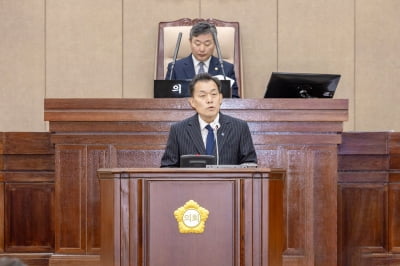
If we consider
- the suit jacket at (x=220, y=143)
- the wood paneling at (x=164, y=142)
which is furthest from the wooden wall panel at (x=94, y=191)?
the suit jacket at (x=220, y=143)

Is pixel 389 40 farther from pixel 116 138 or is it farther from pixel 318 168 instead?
pixel 116 138

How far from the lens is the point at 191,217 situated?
2.90 m

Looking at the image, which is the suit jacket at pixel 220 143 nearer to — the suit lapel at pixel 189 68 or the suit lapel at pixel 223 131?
the suit lapel at pixel 223 131

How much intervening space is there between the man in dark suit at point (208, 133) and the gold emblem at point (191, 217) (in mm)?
607

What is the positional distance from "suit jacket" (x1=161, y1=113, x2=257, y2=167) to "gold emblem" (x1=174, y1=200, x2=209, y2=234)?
0.61 m

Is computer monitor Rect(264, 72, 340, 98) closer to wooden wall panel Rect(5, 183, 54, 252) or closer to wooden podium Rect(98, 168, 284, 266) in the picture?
wooden podium Rect(98, 168, 284, 266)

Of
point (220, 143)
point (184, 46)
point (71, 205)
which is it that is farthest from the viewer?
point (184, 46)

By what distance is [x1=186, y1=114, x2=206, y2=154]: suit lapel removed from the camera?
137 inches

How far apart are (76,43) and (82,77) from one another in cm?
30

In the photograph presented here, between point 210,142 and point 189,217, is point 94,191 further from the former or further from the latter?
point 189,217

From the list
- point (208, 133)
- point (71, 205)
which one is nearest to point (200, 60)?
point (208, 133)

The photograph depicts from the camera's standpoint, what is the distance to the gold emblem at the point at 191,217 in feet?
9.47

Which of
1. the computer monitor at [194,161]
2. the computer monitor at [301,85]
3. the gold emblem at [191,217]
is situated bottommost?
the gold emblem at [191,217]

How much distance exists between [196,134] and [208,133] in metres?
0.07
